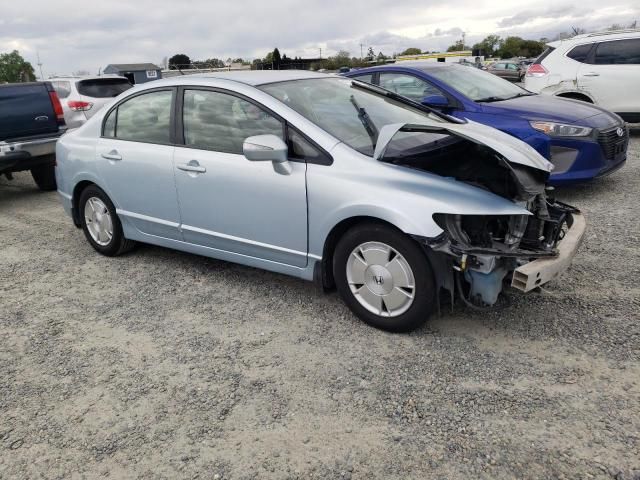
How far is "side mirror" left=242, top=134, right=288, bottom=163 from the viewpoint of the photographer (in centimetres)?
337

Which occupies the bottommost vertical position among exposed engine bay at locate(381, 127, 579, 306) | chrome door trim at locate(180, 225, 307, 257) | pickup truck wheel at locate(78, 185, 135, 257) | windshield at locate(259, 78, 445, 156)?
pickup truck wheel at locate(78, 185, 135, 257)

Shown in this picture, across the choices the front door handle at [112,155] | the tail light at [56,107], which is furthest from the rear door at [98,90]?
the front door handle at [112,155]

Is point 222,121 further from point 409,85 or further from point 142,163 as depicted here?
point 409,85

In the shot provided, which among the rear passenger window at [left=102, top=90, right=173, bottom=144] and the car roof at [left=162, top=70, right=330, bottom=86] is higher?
the car roof at [left=162, top=70, right=330, bottom=86]

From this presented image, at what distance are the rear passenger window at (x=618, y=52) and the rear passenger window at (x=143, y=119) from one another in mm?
7809

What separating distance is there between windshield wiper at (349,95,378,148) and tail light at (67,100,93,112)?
23.9ft

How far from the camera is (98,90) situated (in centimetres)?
1020

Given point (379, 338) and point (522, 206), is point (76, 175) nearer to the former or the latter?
point (379, 338)

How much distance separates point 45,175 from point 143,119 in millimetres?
4439

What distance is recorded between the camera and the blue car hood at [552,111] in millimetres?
5816

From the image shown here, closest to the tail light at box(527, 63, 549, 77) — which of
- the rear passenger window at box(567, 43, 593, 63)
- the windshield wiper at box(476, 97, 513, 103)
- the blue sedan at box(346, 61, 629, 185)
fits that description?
the rear passenger window at box(567, 43, 593, 63)

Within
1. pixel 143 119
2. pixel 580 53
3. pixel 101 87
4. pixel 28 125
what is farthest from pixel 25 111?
pixel 580 53

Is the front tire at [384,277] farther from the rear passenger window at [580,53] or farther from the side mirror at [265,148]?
the rear passenger window at [580,53]

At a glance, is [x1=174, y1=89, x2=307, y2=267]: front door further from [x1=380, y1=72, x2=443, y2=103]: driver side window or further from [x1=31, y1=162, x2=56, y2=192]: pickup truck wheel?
[x1=31, y1=162, x2=56, y2=192]: pickup truck wheel
